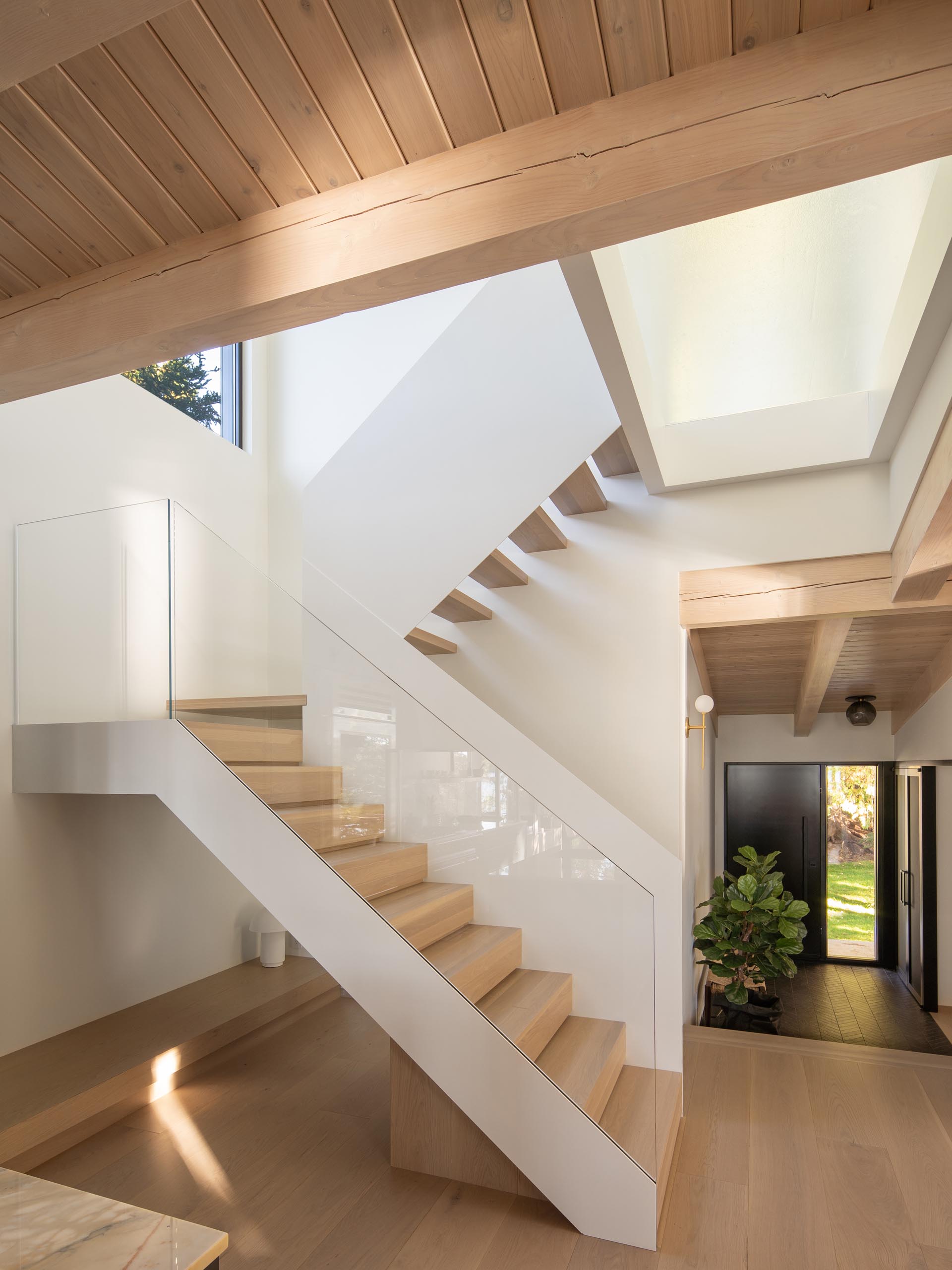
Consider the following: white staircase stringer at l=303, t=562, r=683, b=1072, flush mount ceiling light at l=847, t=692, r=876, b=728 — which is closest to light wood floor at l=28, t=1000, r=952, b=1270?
white staircase stringer at l=303, t=562, r=683, b=1072

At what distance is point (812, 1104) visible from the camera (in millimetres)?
3426

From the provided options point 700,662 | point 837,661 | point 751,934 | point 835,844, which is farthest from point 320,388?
point 835,844

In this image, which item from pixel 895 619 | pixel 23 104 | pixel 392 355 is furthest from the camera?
pixel 392 355

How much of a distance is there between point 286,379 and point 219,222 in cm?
417

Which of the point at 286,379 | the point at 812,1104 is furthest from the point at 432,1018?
the point at 286,379

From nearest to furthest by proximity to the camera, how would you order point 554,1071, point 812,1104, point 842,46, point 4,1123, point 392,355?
point 842,46 < point 554,1071 < point 4,1123 < point 812,1104 < point 392,355

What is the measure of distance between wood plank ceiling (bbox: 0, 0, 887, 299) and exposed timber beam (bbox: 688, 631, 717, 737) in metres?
3.16

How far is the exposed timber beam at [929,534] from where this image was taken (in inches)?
96.0

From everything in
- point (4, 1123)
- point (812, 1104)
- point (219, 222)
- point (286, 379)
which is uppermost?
point (286, 379)

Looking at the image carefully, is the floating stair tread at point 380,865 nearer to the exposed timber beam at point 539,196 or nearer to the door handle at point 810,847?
the exposed timber beam at point 539,196

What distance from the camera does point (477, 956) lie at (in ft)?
9.21

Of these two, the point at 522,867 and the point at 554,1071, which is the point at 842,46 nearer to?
the point at 522,867

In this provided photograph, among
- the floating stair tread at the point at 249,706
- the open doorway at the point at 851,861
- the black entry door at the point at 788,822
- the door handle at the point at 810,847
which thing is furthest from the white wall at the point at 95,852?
the open doorway at the point at 851,861

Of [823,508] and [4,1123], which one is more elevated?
[823,508]
